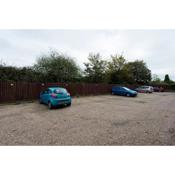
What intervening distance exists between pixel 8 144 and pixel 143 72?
47.2 meters

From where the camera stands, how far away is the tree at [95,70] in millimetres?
26822

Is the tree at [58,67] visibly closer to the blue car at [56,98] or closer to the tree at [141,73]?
the blue car at [56,98]

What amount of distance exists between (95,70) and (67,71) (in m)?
9.54

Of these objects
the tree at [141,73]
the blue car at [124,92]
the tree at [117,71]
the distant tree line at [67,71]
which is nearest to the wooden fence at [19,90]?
the distant tree line at [67,71]

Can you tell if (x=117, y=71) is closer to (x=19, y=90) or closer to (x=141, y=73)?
(x=141, y=73)

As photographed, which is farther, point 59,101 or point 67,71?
point 67,71

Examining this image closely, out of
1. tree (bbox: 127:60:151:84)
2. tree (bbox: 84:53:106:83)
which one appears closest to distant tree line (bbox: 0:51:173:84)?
tree (bbox: 84:53:106:83)

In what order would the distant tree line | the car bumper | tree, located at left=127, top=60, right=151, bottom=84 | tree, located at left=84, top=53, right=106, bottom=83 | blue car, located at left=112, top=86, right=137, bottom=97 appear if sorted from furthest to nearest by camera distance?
1. tree, located at left=127, top=60, right=151, bottom=84
2. tree, located at left=84, top=53, right=106, bottom=83
3. blue car, located at left=112, top=86, right=137, bottom=97
4. the distant tree line
5. the car bumper

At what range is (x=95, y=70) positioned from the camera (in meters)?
27.7

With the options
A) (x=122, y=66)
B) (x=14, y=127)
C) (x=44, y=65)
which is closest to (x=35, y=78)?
(x=44, y=65)

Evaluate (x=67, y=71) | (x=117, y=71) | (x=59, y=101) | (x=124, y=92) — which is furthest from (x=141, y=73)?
(x=59, y=101)

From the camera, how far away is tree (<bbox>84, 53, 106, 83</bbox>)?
26.8m

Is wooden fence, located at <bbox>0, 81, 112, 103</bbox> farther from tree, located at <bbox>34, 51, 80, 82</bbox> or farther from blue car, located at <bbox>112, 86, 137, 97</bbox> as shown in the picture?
blue car, located at <bbox>112, 86, 137, 97</bbox>

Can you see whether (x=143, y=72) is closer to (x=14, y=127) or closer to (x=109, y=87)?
(x=109, y=87)
